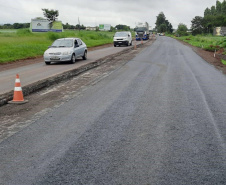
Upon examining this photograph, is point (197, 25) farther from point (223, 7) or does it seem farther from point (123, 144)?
point (123, 144)

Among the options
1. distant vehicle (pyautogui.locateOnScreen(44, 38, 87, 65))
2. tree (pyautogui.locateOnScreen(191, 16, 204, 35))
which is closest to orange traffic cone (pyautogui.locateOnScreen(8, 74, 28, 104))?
distant vehicle (pyautogui.locateOnScreen(44, 38, 87, 65))

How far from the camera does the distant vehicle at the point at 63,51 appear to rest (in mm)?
17703

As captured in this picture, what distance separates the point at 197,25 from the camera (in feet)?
449

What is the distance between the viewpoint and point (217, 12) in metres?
155

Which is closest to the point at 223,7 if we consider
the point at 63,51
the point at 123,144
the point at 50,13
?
the point at 50,13

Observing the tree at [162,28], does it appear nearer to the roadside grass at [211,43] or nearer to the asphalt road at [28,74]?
the roadside grass at [211,43]

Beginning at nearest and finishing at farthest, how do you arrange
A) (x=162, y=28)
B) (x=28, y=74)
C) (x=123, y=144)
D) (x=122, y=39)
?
(x=123, y=144) < (x=28, y=74) < (x=122, y=39) < (x=162, y=28)

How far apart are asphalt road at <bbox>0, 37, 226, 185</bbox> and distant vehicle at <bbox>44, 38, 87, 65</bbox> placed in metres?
9.56

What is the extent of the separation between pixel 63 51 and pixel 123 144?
1375 cm

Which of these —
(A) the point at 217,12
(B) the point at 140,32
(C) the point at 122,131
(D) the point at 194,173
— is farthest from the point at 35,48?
(A) the point at 217,12

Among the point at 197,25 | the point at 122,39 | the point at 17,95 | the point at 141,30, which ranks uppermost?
the point at 197,25

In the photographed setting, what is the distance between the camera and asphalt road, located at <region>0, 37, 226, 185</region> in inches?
147

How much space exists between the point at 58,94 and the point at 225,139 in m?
5.61

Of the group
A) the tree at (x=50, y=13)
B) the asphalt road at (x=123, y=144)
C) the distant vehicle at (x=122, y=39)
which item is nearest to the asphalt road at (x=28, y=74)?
the asphalt road at (x=123, y=144)
